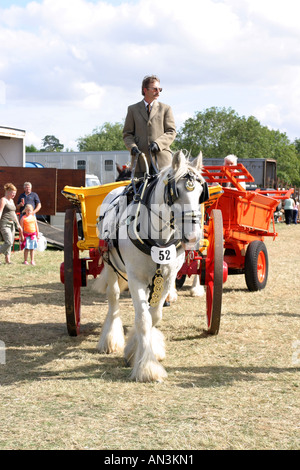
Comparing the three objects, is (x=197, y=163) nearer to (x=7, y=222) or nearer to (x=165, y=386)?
(x=165, y=386)

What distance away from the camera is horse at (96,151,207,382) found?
430cm

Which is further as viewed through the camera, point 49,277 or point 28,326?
point 49,277

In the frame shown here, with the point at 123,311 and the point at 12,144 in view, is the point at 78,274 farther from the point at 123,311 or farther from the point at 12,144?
the point at 12,144

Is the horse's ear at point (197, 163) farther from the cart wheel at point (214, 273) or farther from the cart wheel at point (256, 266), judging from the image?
the cart wheel at point (256, 266)

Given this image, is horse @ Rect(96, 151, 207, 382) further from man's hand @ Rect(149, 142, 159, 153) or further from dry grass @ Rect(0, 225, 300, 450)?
man's hand @ Rect(149, 142, 159, 153)

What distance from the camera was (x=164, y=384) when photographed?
463 cm

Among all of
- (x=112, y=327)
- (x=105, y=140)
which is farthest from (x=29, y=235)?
(x=105, y=140)

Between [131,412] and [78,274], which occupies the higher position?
[78,274]

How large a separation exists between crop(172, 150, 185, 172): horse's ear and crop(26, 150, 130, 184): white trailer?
21.9 metres

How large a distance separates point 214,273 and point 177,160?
1875mm

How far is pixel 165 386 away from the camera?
458 cm
